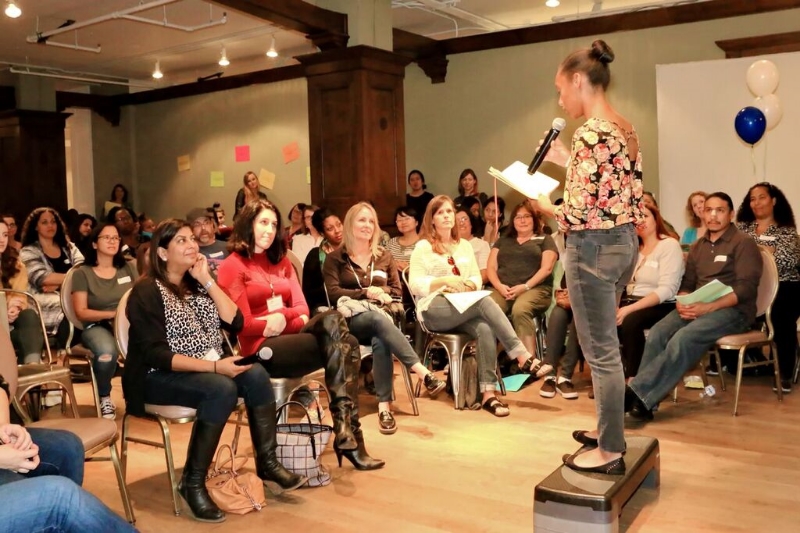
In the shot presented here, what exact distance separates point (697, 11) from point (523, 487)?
5.81 meters

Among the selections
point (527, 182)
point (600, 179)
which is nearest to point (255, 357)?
point (527, 182)

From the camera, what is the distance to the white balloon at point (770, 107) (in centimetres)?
666

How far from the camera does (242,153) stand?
1126 centimetres

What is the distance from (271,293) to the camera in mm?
3852

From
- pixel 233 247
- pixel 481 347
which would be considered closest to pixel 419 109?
pixel 481 347

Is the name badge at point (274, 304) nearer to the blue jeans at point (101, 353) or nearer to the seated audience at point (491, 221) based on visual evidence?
the blue jeans at point (101, 353)

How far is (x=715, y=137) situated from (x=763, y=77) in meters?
0.77

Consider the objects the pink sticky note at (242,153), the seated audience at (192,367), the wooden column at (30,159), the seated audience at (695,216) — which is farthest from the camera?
the pink sticky note at (242,153)

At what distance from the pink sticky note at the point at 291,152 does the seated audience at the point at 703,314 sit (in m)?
6.76

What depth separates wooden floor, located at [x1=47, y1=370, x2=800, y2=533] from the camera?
2975mm

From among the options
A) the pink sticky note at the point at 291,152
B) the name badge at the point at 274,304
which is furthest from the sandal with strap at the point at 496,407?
the pink sticky note at the point at 291,152

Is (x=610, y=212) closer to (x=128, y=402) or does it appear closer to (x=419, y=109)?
(x=128, y=402)

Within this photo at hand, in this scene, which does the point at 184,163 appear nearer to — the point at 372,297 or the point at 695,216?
the point at 695,216

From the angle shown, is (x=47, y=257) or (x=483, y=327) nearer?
(x=483, y=327)
